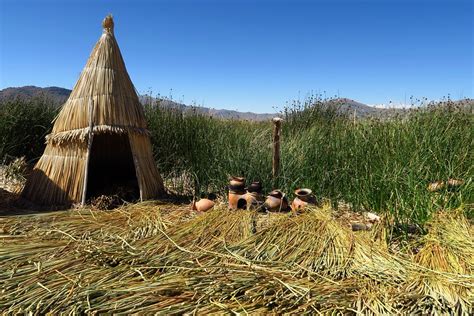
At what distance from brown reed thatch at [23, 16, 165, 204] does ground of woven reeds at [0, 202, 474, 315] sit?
39.0 inches

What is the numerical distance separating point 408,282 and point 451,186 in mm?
1994

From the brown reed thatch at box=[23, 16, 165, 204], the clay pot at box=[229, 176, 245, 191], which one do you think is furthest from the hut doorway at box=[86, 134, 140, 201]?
the clay pot at box=[229, 176, 245, 191]

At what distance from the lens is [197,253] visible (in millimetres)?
2824

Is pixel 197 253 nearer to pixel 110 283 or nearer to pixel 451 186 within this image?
pixel 110 283

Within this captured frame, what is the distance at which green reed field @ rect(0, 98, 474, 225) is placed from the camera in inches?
A: 159

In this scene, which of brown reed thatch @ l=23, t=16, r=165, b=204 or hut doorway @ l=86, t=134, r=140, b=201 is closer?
brown reed thatch @ l=23, t=16, r=165, b=204

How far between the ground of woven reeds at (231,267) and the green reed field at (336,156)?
0.66 m

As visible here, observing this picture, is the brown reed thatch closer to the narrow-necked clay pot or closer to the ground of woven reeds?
the ground of woven reeds

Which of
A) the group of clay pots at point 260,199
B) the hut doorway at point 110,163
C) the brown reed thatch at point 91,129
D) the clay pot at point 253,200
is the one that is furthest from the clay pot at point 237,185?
the hut doorway at point 110,163

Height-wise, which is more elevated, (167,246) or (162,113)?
(162,113)

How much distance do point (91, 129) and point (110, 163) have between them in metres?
1.55

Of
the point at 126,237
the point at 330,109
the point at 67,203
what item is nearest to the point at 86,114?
the point at 67,203

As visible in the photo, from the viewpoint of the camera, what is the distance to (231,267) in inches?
104

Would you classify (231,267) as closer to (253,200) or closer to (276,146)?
(253,200)
